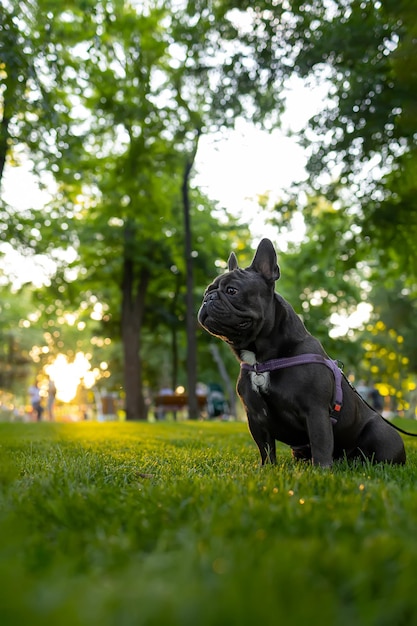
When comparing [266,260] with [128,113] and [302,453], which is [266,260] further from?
[128,113]

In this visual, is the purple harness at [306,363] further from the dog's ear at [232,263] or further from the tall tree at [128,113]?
the tall tree at [128,113]

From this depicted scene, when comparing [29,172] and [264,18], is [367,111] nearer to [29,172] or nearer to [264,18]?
[264,18]

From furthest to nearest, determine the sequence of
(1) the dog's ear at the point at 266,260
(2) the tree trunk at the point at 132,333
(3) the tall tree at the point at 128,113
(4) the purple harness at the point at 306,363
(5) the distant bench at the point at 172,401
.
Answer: (5) the distant bench at the point at 172,401 → (2) the tree trunk at the point at 132,333 → (3) the tall tree at the point at 128,113 → (1) the dog's ear at the point at 266,260 → (4) the purple harness at the point at 306,363

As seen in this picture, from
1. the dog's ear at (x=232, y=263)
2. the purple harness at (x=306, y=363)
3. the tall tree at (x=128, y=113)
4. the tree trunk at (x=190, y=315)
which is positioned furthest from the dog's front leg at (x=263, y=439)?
the tree trunk at (x=190, y=315)

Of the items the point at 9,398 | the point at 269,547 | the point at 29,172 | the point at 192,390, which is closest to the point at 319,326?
the point at 192,390

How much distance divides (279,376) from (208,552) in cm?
280

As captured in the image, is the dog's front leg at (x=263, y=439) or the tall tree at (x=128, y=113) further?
the tall tree at (x=128, y=113)

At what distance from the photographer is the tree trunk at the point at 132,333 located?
1003 inches

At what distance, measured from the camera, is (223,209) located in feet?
92.4

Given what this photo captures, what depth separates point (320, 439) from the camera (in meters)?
4.49

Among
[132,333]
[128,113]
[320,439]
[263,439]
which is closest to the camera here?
[320,439]

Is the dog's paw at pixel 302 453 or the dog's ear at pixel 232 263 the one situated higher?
the dog's ear at pixel 232 263

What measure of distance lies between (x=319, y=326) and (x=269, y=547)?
31346 mm

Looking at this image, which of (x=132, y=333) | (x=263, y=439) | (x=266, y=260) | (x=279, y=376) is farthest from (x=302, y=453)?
(x=132, y=333)
